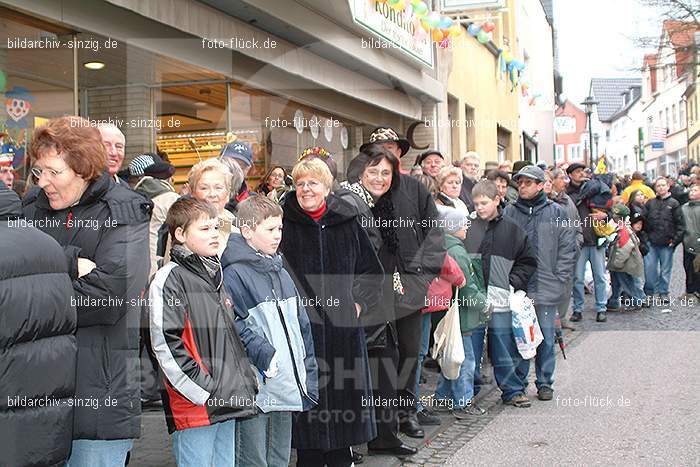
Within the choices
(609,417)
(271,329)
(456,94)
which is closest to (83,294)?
(271,329)

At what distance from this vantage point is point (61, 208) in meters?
3.95

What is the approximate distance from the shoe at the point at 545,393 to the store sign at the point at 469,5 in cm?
990

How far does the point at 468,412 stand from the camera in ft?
24.0

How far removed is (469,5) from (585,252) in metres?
5.92

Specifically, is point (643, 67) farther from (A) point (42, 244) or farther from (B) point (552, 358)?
(A) point (42, 244)

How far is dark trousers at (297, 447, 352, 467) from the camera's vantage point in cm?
541

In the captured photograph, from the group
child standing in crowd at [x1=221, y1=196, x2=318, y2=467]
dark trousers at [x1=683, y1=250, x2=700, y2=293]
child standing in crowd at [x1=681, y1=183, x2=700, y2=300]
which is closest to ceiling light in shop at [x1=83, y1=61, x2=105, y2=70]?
child standing in crowd at [x1=221, y1=196, x2=318, y2=467]

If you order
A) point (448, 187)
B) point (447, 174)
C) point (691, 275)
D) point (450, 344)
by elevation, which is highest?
point (447, 174)

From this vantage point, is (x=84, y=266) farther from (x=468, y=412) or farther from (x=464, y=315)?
(x=468, y=412)

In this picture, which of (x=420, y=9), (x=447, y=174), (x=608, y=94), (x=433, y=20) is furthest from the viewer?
(x=608, y=94)

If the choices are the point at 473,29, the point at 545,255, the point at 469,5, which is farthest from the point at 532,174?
the point at 473,29

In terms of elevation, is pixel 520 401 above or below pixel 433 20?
below

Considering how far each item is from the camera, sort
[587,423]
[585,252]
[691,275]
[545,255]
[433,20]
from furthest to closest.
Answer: [433,20] < [691,275] < [585,252] < [545,255] < [587,423]

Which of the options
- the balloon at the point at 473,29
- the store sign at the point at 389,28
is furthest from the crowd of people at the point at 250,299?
the balloon at the point at 473,29
